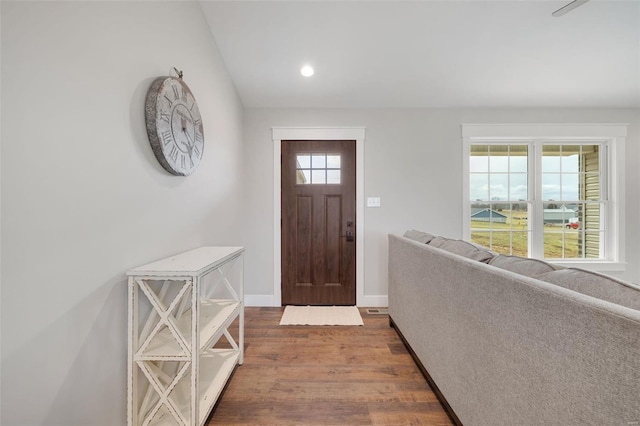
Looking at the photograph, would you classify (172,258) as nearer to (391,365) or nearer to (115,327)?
(115,327)

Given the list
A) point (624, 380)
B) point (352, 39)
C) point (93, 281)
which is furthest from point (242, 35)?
point (624, 380)

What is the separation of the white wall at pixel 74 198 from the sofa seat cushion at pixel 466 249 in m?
1.70

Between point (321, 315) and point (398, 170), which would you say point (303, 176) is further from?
point (321, 315)

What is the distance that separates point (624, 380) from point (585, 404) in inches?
5.3

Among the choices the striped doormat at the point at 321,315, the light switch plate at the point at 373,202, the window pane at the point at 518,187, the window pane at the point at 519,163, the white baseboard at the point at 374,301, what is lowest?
the striped doormat at the point at 321,315

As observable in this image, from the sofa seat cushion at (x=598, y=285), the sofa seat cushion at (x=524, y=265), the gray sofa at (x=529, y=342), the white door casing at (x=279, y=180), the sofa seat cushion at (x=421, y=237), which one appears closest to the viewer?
the gray sofa at (x=529, y=342)

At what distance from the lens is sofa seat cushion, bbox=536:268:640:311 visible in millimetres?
725

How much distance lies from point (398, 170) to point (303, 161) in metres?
1.15

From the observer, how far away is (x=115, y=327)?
45.8 inches

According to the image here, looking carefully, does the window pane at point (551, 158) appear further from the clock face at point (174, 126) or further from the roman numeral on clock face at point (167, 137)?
the roman numeral on clock face at point (167, 137)

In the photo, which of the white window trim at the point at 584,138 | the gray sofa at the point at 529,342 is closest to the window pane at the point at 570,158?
the white window trim at the point at 584,138

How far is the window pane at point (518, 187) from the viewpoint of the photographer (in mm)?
3236

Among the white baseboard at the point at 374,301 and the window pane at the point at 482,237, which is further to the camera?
the window pane at the point at 482,237

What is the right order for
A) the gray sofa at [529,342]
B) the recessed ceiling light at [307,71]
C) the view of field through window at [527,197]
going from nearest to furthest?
the gray sofa at [529,342], the recessed ceiling light at [307,71], the view of field through window at [527,197]
